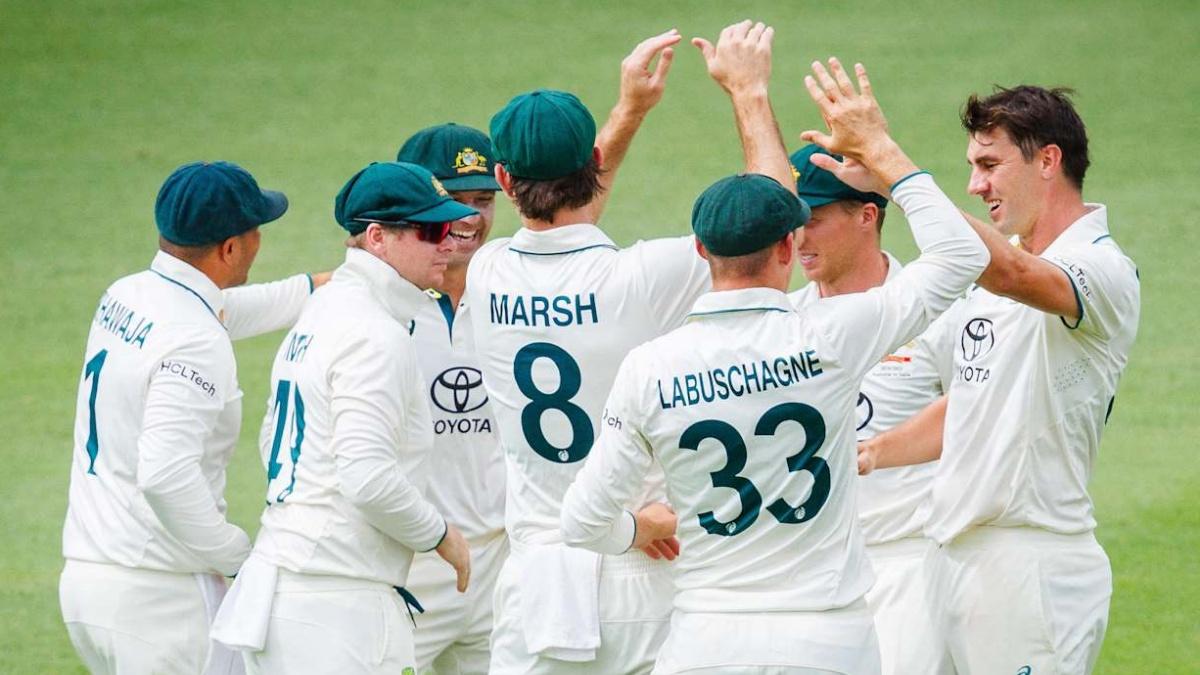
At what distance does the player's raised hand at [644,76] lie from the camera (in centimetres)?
515

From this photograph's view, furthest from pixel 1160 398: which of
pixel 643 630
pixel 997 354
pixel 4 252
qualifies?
pixel 4 252

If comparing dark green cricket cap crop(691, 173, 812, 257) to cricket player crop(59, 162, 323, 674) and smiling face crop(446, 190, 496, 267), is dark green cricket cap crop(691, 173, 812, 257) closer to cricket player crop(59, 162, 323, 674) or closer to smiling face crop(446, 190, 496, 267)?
smiling face crop(446, 190, 496, 267)

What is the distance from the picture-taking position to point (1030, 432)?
5.05 metres

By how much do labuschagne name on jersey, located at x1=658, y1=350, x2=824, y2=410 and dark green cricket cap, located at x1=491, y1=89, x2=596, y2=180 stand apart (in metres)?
0.80

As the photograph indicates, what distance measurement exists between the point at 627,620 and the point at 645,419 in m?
0.76

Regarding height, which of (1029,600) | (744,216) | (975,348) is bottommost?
(1029,600)

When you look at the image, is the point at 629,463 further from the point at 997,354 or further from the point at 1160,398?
the point at 1160,398

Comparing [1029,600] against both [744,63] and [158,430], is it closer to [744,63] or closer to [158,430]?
[744,63]

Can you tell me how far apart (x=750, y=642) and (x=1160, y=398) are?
6.48 m

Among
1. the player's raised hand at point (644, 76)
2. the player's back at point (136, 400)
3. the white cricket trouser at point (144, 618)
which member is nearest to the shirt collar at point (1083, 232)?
the player's raised hand at point (644, 76)

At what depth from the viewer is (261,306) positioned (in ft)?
20.1

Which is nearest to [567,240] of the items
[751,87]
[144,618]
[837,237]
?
[751,87]

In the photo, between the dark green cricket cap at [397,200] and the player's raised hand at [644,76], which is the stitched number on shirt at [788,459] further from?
the player's raised hand at [644,76]

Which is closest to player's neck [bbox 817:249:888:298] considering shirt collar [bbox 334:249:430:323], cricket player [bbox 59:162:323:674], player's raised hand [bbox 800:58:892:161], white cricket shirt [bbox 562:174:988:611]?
player's raised hand [bbox 800:58:892:161]
